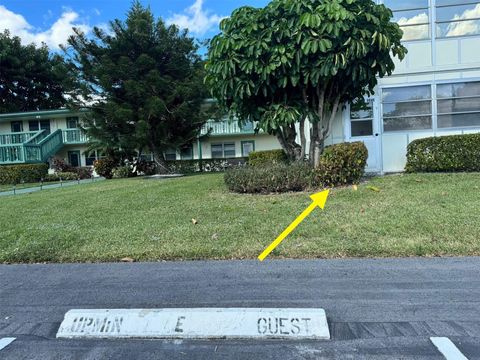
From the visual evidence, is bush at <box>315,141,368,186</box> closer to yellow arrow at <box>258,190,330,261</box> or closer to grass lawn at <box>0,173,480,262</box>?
grass lawn at <box>0,173,480,262</box>

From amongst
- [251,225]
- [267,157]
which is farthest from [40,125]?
[251,225]

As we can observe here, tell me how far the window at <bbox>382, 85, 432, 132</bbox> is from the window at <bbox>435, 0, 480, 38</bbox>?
1.82m

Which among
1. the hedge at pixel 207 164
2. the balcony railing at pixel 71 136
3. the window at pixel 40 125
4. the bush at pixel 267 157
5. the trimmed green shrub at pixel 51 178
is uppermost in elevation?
the window at pixel 40 125

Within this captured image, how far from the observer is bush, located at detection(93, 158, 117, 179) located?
2142cm

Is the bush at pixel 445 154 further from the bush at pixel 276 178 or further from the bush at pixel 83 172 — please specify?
the bush at pixel 83 172

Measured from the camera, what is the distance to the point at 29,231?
7.36 metres

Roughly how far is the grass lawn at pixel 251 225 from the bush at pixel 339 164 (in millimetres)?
424

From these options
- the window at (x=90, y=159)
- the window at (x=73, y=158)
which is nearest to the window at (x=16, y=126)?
the window at (x=73, y=158)

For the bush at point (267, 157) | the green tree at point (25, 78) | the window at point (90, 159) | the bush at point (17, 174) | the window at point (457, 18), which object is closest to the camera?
the window at point (457, 18)

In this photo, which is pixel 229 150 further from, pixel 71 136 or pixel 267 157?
pixel 267 157

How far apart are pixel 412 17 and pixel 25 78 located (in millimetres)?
35748

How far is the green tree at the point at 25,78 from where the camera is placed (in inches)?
1419

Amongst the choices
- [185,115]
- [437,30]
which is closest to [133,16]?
[185,115]

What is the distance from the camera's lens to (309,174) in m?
9.68
